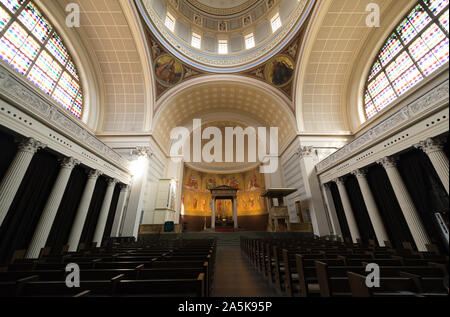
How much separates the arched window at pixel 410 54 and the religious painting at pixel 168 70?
531 inches

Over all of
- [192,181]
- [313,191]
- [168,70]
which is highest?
[168,70]

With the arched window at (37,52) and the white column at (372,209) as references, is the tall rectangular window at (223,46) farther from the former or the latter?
the white column at (372,209)

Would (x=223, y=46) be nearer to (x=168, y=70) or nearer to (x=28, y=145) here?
(x=168, y=70)

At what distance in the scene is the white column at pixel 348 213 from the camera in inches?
330

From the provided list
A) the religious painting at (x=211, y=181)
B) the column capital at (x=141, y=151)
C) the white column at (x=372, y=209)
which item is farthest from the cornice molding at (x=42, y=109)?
the religious painting at (x=211, y=181)

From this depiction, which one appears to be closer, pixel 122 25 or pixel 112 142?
pixel 122 25

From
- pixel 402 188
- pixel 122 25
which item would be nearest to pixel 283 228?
pixel 402 188

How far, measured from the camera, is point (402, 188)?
20.8 ft

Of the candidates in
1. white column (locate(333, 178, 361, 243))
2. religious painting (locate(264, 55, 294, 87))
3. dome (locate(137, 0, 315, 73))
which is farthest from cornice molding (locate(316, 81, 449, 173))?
dome (locate(137, 0, 315, 73))

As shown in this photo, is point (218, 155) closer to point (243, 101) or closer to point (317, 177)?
point (243, 101)

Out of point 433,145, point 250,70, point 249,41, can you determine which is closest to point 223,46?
point 249,41

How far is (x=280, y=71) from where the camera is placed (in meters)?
13.2

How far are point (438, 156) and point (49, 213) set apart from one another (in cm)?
1273
